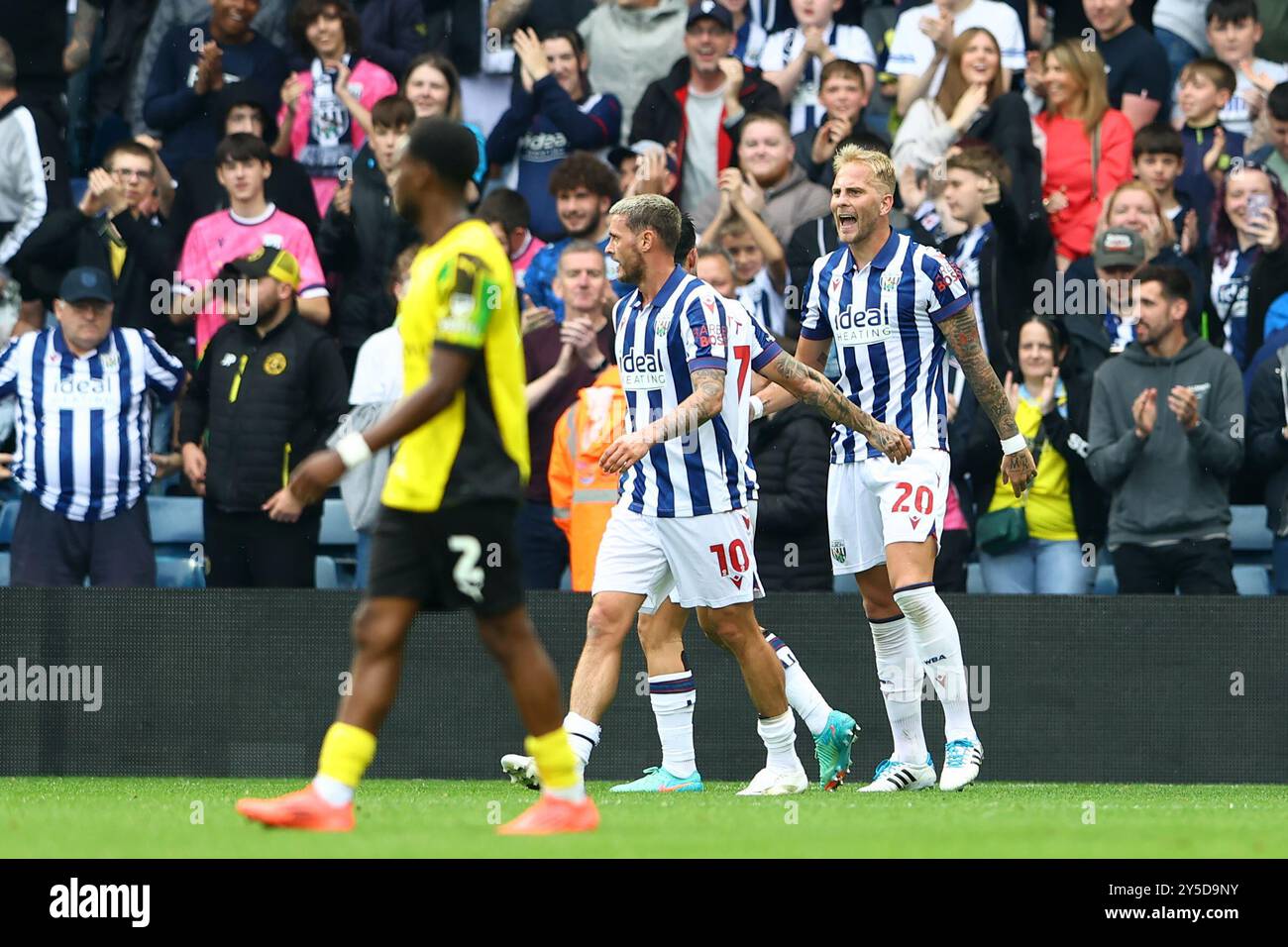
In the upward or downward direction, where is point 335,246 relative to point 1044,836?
upward

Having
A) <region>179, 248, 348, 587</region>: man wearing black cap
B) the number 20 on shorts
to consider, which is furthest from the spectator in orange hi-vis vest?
the number 20 on shorts

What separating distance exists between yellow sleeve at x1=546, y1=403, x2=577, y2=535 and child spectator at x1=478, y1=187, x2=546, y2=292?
1513 mm

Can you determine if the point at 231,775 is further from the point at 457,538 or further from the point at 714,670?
the point at 457,538

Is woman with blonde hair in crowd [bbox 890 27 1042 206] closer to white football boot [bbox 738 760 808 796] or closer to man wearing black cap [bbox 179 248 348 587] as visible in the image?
man wearing black cap [bbox 179 248 348 587]

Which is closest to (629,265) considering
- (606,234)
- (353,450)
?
(353,450)

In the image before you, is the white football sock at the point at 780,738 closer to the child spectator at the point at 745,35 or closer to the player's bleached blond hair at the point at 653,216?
the player's bleached blond hair at the point at 653,216

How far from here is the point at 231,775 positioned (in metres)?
11.1

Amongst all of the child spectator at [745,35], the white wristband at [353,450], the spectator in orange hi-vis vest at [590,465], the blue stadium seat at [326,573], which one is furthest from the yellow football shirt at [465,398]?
the child spectator at [745,35]

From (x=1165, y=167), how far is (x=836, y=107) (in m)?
2.09

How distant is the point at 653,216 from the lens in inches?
346

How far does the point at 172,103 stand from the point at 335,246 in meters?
2.08

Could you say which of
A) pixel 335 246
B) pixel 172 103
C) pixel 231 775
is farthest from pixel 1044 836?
pixel 172 103

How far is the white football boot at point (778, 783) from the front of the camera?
359 inches

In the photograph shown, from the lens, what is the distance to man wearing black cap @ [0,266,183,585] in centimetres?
1204
